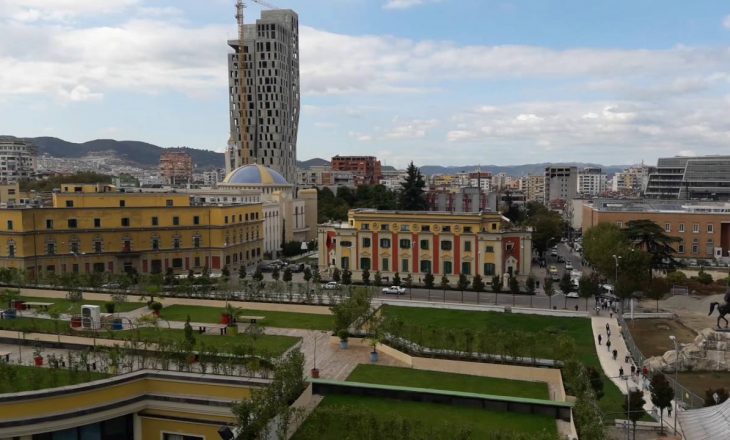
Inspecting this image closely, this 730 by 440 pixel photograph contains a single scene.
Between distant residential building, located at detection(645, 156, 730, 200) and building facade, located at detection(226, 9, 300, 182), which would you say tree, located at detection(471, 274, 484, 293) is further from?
building facade, located at detection(226, 9, 300, 182)

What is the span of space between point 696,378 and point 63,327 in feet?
102

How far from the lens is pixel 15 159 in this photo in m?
157

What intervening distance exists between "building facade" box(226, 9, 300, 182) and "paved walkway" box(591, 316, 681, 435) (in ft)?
260

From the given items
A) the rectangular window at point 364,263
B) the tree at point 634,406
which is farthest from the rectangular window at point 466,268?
the tree at point 634,406

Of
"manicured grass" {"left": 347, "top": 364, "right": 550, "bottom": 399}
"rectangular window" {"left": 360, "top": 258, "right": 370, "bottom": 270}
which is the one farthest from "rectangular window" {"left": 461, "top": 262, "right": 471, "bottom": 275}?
"manicured grass" {"left": 347, "top": 364, "right": 550, "bottom": 399}

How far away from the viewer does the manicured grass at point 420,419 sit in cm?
1855

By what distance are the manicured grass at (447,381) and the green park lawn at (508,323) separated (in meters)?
2.94

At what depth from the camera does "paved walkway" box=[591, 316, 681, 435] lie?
2375 cm

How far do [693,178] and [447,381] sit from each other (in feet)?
297

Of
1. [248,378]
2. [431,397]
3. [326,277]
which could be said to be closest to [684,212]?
[326,277]

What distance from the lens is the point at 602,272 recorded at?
4894 centimetres

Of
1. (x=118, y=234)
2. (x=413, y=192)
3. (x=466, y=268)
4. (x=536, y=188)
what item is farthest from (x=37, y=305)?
(x=536, y=188)

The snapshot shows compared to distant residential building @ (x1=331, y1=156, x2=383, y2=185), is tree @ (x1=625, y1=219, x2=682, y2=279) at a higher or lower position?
lower

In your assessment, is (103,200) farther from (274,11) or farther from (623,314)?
(274,11)
